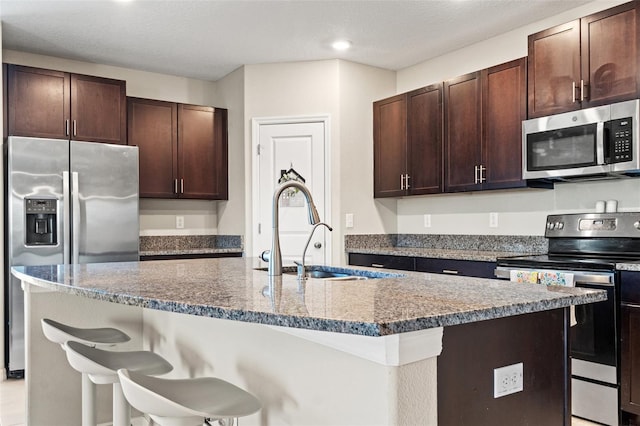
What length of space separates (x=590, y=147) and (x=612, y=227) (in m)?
0.49

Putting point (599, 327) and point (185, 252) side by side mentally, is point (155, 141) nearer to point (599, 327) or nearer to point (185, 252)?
point (185, 252)

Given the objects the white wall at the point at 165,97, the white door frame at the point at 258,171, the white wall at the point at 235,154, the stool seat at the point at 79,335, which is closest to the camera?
the stool seat at the point at 79,335

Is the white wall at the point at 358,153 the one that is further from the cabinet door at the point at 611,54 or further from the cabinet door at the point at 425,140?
the cabinet door at the point at 611,54

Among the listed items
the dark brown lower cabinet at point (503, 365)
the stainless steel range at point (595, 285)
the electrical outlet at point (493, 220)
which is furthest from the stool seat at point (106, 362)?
the electrical outlet at point (493, 220)

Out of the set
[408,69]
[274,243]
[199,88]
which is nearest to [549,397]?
[274,243]

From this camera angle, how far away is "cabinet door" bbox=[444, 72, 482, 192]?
384 centimetres

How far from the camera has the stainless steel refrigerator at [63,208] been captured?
143 inches

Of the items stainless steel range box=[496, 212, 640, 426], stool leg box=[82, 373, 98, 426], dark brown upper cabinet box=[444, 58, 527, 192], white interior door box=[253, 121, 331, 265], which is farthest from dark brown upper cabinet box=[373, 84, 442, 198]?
stool leg box=[82, 373, 98, 426]

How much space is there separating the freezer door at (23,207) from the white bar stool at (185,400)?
2.67m

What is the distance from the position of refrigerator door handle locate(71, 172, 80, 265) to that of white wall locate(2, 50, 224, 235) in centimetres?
100

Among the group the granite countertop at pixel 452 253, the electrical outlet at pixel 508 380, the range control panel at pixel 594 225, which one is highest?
the range control panel at pixel 594 225

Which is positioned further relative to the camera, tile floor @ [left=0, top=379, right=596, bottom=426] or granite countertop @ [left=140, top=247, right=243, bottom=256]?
granite countertop @ [left=140, top=247, right=243, bottom=256]

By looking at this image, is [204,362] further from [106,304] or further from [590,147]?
[590,147]

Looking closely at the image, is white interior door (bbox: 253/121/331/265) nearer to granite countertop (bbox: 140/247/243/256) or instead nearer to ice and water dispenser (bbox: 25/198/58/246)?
granite countertop (bbox: 140/247/243/256)
